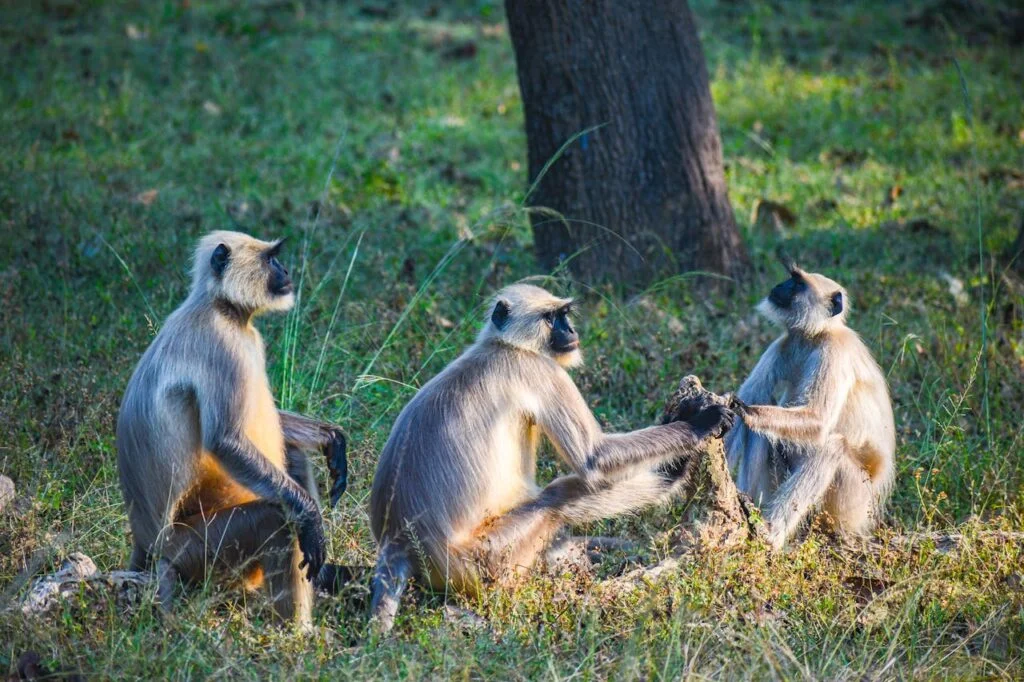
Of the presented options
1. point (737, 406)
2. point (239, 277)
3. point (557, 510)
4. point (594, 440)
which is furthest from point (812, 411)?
point (239, 277)

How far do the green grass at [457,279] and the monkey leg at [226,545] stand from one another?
142 mm

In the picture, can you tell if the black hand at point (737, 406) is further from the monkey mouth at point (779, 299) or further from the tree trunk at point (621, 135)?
the tree trunk at point (621, 135)

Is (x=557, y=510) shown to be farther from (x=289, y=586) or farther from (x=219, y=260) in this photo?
(x=219, y=260)

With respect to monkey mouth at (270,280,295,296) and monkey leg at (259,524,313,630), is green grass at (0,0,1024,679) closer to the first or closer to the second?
monkey leg at (259,524,313,630)

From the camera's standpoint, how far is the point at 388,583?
3.38m

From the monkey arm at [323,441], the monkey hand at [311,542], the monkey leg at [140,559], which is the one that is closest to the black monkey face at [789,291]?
the monkey arm at [323,441]

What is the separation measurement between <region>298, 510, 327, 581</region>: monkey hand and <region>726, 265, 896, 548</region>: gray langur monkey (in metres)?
1.49

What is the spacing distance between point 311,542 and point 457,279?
2817 mm

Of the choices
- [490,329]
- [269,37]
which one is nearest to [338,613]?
[490,329]

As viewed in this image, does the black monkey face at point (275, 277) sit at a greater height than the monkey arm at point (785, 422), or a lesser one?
greater

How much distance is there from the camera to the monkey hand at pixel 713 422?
12.1 feet

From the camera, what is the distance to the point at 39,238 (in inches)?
239

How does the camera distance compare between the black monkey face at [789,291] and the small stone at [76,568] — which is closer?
the small stone at [76,568]

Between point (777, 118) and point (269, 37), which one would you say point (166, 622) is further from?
point (269, 37)
